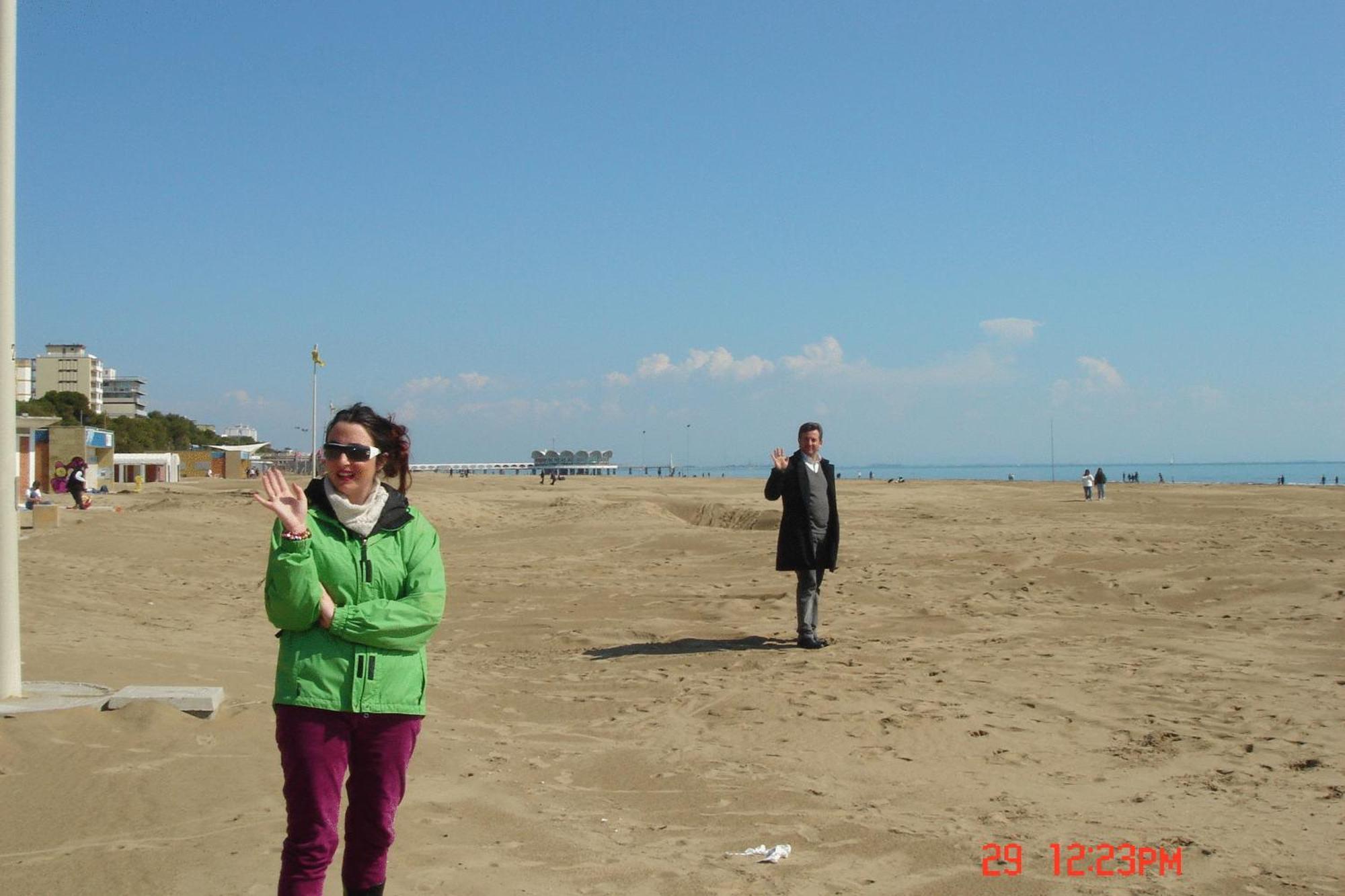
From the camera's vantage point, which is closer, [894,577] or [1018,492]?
[894,577]

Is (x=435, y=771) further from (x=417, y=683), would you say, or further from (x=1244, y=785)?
(x=1244, y=785)

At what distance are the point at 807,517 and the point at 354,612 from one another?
656cm

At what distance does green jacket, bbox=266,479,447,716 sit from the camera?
322 centimetres

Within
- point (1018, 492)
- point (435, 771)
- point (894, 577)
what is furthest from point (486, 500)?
point (435, 771)

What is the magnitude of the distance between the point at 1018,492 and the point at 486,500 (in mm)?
25279

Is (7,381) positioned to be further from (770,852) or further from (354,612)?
(770,852)

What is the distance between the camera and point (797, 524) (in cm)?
952

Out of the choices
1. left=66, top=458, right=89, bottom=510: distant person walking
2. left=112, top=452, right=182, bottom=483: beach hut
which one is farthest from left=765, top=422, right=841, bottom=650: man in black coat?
left=112, top=452, right=182, bottom=483: beach hut

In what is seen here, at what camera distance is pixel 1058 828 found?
195 inches

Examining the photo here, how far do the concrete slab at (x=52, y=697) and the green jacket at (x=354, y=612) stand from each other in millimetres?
3559

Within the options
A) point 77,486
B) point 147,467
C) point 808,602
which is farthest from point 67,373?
point 808,602

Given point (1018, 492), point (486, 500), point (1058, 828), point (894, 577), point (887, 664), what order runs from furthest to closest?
point (1018, 492)
point (486, 500)
point (894, 577)
point (887, 664)
point (1058, 828)

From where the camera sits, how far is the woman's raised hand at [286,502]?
127 inches
